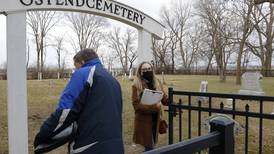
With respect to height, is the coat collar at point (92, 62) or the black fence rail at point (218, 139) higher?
the coat collar at point (92, 62)

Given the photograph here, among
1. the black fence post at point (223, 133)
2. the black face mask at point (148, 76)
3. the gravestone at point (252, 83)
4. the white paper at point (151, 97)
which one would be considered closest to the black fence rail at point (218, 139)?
the black fence post at point (223, 133)

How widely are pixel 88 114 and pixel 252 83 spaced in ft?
50.8

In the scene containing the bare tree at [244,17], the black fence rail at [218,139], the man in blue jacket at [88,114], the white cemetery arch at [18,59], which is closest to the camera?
the black fence rail at [218,139]

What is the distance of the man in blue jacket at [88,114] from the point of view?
8.88ft

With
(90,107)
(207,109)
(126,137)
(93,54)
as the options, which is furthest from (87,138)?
(126,137)

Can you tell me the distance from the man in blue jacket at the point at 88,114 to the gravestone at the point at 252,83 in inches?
587

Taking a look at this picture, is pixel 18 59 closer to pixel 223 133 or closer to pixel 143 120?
pixel 143 120

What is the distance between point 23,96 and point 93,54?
247 centimetres

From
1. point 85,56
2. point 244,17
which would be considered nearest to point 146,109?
point 85,56

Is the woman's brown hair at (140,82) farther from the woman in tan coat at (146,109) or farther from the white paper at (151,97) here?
the white paper at (151,97)

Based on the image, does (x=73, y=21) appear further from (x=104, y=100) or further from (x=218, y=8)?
(x=104, y=100)

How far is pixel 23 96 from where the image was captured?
5074 millimetres

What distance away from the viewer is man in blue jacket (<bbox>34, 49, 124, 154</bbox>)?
2707 millimetres

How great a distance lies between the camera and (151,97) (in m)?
4.56
